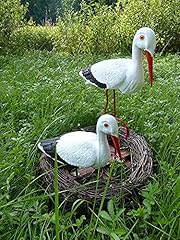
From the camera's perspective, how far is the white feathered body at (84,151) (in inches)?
66.8

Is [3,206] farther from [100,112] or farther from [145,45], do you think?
[100,112]

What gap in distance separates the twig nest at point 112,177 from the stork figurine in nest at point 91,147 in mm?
58

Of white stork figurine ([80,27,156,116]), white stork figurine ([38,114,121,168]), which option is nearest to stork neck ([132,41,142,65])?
white stork figurine ([80,27,156,116])

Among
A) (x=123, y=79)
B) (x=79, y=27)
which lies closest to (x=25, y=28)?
(x=79, y=27)

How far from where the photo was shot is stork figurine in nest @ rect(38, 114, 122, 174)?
1663mm

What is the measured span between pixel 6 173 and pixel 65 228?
1.31 ft

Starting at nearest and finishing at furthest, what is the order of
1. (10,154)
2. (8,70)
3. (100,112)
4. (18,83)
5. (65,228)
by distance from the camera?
(65,228), (10,154), (100,112), (18,83), (8,70)

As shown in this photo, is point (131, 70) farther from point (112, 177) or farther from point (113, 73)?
point (112, 177)

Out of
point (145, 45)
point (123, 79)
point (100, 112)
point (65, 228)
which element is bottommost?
point (65, 228)

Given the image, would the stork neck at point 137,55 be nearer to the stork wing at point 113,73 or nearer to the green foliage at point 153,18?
the stork wing at point 113,73

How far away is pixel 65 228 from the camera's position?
1.43m

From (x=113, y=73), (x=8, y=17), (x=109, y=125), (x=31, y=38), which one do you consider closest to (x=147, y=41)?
(x=113, y=73)

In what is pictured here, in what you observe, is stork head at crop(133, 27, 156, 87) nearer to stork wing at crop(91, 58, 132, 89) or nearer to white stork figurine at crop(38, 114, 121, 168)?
stork wing at crop(91, 58, 132, 89)

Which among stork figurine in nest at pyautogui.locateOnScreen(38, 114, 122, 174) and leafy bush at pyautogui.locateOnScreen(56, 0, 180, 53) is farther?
leafy bush at pyautogui.locateOnScreen(56, 0, 180, 53)
